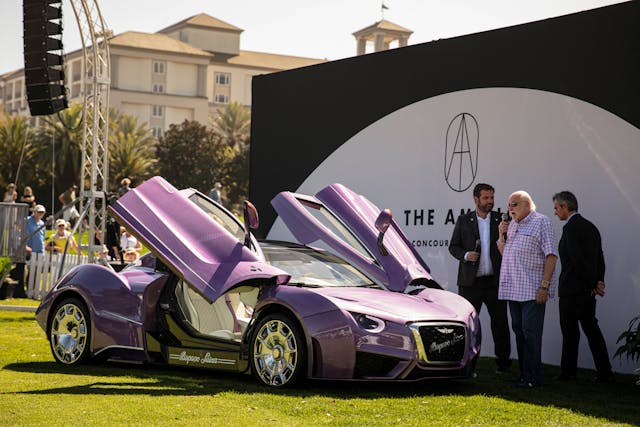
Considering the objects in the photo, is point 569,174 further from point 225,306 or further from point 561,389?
point 225,306

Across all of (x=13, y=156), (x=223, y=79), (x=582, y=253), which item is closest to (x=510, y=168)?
(x=582, y=253)

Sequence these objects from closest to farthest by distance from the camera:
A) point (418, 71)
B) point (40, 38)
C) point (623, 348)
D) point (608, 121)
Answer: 1. point (623, 348)
2. point (608, 121)
3. point (418, 71)
4. point (40, 38)

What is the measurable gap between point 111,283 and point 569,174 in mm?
5077

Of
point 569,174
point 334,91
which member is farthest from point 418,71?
point 569,174

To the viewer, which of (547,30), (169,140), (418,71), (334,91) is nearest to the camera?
(547,30)

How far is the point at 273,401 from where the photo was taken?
7539 mm

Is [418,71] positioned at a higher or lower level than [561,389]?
higher

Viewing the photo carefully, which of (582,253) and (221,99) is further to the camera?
(221,99)

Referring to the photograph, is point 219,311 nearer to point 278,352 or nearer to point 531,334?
point 278,352

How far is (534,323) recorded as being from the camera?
8891 mm

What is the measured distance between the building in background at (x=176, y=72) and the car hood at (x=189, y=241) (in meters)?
99.1

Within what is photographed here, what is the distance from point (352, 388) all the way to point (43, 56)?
9.96m

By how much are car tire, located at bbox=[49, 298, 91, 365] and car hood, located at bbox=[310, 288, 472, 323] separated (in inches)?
102

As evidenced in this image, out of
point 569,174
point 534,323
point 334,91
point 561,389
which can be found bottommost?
point 561,389
